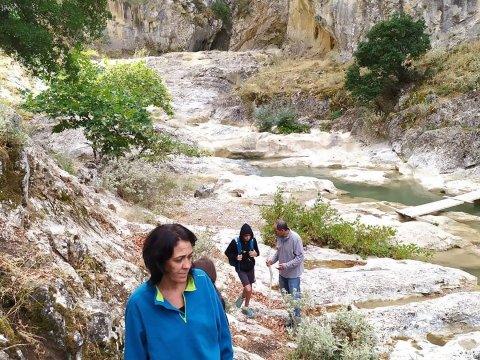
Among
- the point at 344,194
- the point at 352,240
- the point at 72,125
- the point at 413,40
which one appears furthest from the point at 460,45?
the point at 72,125

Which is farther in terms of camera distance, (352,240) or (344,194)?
(344,194)

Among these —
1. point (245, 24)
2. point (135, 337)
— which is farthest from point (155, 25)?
point (135, 337)

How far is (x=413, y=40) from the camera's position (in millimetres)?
22375

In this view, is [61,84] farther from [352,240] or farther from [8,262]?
[8,262]

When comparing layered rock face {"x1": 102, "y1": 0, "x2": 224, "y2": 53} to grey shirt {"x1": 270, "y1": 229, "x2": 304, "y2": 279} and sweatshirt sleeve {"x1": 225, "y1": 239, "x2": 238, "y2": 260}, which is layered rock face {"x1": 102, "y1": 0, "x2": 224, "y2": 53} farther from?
grey shirt {"x1": 270, "y1": 229, "x2": 304, "y2": 279}

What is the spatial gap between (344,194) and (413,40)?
11.2 m

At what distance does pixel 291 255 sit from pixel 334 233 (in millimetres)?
4222

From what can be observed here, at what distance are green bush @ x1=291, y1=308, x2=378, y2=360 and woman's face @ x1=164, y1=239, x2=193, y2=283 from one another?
2757 mm

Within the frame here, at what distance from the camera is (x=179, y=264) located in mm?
2145

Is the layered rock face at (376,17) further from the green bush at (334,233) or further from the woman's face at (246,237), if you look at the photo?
the woman's face at (246,237)

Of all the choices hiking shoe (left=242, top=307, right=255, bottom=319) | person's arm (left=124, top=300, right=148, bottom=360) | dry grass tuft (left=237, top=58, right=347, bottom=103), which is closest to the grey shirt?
hiking shoe (left=242, top=307, right=255, bottom=319)

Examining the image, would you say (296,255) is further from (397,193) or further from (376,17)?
(376,17)

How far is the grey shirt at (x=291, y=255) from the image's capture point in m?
5.80

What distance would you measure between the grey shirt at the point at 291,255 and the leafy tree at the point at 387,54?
722 inches
